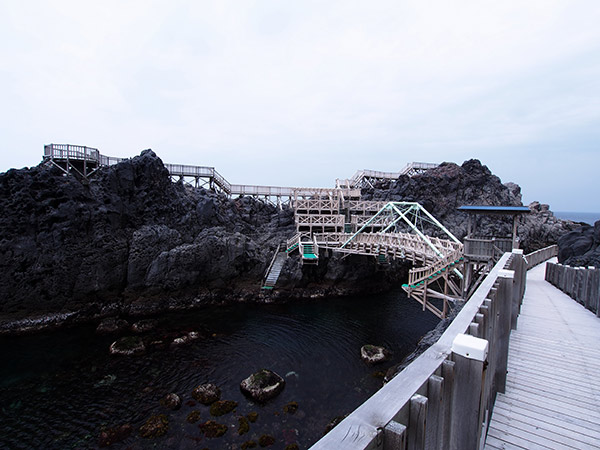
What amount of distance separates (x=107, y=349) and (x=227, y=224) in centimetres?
1610

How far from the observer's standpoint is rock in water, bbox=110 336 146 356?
19391 millimetres

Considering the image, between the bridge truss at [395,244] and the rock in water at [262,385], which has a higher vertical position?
the bridge truss at [395,244]

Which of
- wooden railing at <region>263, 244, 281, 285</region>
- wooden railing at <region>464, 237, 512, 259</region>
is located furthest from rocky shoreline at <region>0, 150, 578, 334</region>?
wooden railing at <region>464, 237, 512, 259</region>

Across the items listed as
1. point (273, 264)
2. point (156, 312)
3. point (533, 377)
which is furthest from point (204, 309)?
point (533, 377)

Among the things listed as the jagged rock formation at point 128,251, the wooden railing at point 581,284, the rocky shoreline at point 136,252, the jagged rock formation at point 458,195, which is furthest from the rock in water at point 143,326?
the jagged rock formation at point 458,195

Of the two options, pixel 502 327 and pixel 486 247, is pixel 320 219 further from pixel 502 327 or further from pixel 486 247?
pixel 502 327

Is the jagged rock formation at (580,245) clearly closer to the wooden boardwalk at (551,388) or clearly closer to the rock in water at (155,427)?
the wooden boardwalk at (551,388)

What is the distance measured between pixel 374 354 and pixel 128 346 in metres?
16.1

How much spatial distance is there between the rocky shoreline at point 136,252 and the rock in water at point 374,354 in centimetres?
1231

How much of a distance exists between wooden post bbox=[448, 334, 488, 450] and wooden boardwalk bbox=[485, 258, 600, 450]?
1.15 m

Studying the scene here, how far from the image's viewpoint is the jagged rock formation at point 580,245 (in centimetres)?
1529

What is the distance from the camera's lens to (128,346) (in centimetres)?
1972

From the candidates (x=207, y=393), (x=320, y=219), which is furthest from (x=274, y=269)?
(x=207, y=393)

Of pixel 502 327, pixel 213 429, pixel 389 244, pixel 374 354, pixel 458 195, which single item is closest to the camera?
pixel 502 327
